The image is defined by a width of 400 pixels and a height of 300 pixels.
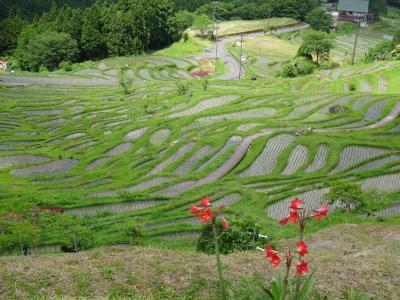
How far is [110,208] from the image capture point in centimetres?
3991

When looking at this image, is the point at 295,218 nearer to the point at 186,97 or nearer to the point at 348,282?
the point at 348,282

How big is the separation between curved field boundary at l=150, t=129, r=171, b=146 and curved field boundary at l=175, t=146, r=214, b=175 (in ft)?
25.2

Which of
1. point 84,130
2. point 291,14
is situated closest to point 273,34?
point 291,14

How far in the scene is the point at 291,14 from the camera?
655 ft

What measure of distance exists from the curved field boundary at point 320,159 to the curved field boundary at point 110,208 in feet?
54.8

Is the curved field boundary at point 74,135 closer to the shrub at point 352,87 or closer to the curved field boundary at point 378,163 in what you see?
the curved field boundary at point 378,163

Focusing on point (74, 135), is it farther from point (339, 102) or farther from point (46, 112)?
point (339, 102)

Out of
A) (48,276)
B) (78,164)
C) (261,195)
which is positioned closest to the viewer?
(48,276)

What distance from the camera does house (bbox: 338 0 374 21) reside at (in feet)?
616

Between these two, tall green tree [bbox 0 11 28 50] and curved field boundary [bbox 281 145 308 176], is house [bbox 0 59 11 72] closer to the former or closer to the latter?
tall green tree [bbox 0 11 28 50]

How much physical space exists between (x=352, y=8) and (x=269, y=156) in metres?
162

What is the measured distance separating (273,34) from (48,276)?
173m

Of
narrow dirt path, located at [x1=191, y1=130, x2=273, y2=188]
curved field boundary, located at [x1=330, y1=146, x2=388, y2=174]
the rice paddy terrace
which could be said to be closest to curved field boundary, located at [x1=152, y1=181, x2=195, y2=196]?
the rice paddy terrace

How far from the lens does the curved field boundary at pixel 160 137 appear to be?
2379 inches
